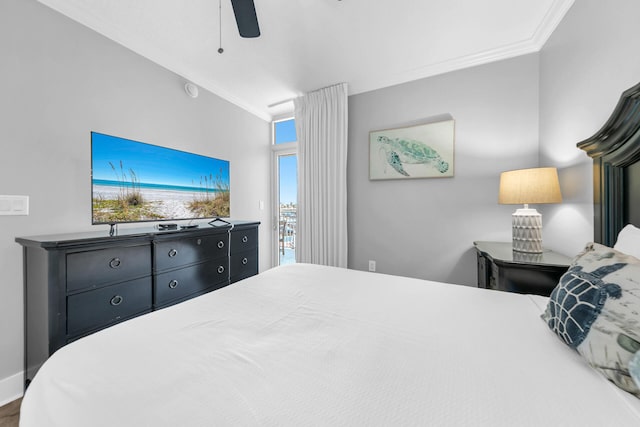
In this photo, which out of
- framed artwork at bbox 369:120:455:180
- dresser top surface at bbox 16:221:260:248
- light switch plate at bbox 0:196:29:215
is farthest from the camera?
framed artwork at bbox 369:120:455:180

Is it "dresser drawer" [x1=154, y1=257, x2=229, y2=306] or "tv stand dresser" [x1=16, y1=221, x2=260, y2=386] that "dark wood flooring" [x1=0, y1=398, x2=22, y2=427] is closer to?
"tv stand dresser" [x1=16, y1=221, x2=260, y2=386]

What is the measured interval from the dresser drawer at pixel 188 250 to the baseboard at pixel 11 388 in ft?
Result: 3.25

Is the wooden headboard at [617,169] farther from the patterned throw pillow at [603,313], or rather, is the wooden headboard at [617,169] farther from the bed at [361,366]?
the patterned throw pillow at [603,313]

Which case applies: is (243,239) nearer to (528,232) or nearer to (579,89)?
(528,232)

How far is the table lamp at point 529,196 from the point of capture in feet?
5.50

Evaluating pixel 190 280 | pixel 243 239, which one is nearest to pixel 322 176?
pixel 243 239

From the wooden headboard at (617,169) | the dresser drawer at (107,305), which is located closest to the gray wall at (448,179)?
the wooden headboard at (617,169)

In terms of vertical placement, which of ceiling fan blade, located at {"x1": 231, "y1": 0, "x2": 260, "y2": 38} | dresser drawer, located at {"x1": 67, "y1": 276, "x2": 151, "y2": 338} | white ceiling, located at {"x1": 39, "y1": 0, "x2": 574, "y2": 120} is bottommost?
dresser drawer, located at {"x1": 67, "y1": 276, "x2": 151, "y2": 338}

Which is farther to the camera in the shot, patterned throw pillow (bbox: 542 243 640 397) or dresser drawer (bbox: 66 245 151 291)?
dresser drawer (bbox: 66 245 151 291)

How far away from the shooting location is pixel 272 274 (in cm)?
152

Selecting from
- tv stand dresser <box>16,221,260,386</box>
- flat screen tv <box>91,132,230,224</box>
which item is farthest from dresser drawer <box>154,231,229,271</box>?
flat screen tv <box>91,132,230,224</box>

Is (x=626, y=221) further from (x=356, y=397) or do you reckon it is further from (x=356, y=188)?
(x=356, y=188)

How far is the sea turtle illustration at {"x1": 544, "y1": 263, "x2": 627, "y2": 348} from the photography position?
2.28 feet

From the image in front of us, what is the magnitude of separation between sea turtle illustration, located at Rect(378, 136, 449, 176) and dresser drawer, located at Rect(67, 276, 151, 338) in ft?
8.61
